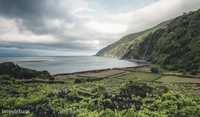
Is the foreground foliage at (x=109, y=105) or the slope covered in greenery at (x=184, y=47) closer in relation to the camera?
the foreground foliage at (x=109, y=105)

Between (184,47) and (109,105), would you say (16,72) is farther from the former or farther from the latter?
(184,47)

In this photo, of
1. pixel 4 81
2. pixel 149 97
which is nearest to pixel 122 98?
pixel 149 97

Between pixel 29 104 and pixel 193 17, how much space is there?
144 metres

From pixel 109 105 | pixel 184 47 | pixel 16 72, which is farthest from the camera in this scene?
pixel 184 47

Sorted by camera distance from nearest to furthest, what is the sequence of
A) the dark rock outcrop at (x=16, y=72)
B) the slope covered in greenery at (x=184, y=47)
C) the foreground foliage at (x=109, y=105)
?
the foreground foliage at (x=109, y=105), the dark rock outcrop at (x=16, y=72), the slope covered in greenery at (x=184, y=47)

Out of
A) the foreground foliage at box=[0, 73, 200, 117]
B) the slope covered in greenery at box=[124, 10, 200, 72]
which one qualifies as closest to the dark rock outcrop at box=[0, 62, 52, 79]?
the foreground foliage at box=[0, 73, 200, 117]

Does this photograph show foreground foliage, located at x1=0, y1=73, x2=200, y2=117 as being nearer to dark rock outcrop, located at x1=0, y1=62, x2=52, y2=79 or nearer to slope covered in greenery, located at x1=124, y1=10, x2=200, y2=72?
dark rock outcrop, located at x1=0, y1=62, x2=52, y2=79

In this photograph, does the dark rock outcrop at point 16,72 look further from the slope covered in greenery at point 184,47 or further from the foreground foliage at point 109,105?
the slope covered in greenery at point 184,47

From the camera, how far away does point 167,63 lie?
12325 centimetres

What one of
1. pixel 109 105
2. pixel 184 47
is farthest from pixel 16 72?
pixel 184 47

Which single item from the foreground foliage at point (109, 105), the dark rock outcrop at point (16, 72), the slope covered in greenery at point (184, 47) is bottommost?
the foreground foliage at point (109, 105)

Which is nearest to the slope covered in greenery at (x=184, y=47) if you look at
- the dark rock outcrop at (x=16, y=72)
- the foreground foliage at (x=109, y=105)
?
the dark rock outcrop at (x=16, y=72)

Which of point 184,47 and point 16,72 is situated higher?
point 184,47

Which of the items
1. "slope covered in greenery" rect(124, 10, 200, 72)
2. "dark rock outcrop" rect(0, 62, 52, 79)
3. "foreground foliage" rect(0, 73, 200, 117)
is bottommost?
"foreground foliage" rect(0, 73, 200, 117)
